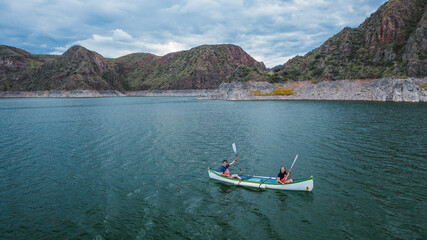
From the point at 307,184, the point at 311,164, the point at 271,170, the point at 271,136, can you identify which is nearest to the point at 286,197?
the point at 307,184

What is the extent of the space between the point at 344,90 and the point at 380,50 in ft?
100

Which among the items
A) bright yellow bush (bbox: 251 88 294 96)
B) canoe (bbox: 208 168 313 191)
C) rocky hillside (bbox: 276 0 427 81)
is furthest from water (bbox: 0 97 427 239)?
bright yellow bush (bbox: 251 88 294 96)

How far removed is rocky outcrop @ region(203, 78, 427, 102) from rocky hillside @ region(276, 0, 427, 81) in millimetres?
4228

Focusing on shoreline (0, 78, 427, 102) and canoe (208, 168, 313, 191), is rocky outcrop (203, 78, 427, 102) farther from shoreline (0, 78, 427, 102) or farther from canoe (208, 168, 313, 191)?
canoe (208, 168, 313, 191)

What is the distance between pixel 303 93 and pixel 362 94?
25.9 meters

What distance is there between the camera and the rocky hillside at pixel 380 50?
318 feet

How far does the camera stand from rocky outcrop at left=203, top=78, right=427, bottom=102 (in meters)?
84.9

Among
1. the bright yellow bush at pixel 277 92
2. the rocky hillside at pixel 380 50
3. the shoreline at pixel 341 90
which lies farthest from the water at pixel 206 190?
the bright yellow bush at pixel 277 92

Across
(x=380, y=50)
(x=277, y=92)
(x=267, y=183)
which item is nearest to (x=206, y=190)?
(x=267, y=183)

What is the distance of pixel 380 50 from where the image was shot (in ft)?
366

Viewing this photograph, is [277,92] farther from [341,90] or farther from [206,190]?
[206,190]

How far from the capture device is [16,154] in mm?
27906

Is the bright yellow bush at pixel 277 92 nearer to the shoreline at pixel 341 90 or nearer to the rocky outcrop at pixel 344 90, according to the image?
the shoreline at pixel 341 90

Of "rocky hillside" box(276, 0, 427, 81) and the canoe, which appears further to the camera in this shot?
"rocky hillside" box(276, 0, 427, 81)
